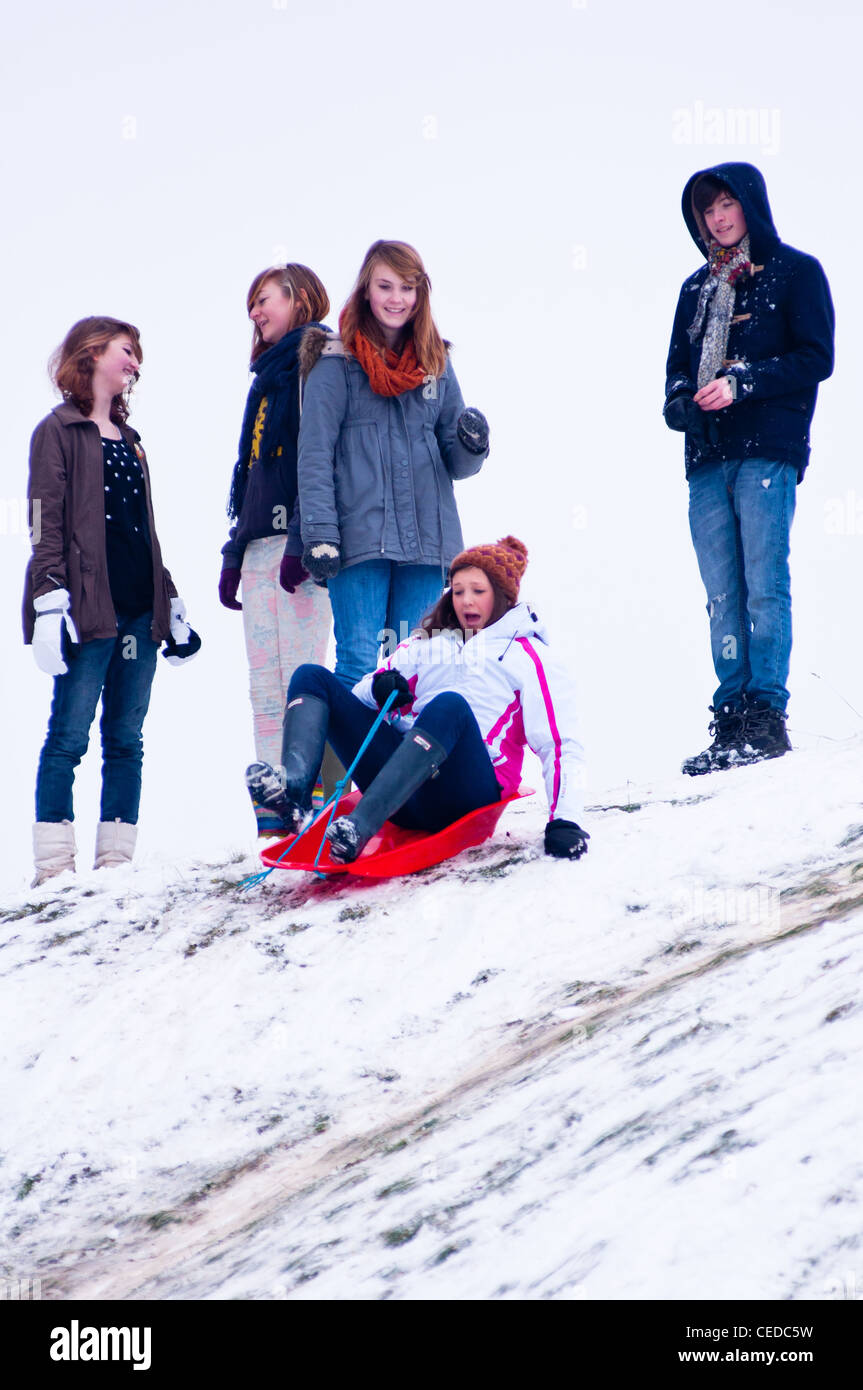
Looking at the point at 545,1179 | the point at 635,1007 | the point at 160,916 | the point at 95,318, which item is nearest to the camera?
the point at 545,1179

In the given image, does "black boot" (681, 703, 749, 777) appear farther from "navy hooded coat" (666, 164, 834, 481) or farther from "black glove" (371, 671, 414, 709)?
"black glove" (371, 671, 414, 709)

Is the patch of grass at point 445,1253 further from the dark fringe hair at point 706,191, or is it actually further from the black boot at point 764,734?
the dark fringe hair at point 706,191

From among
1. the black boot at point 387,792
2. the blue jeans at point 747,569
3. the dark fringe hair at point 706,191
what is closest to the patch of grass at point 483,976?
the black boot at point 387,792

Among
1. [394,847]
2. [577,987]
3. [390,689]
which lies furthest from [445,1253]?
[390,689]

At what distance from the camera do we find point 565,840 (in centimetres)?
448

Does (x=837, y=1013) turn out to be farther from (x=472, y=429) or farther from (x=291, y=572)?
(x=472, y=429)

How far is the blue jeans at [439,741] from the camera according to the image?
457cm

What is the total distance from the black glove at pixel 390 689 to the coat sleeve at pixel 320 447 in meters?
0.66

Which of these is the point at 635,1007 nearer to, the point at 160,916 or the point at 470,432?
the point at 160,916

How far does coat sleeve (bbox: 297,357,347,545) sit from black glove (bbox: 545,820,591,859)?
1553 millimetres

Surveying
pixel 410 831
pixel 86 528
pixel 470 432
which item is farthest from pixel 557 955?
pixel 86 528

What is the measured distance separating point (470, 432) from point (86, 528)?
176 cm

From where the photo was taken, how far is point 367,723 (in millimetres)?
4879
